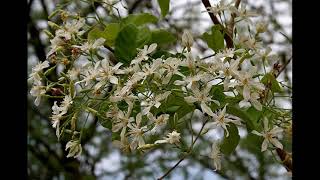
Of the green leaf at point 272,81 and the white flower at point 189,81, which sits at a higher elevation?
the white flower at point 189,81

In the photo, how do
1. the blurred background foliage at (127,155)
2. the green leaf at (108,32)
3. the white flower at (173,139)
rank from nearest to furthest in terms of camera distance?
the white flower at (173,139) → the green leaf at (108,32) → the blurred background foliage at (127,155)

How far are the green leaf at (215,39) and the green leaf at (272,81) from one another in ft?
0.21

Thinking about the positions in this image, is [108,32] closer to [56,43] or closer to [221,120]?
[56,43]

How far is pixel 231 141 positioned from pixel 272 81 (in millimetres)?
73

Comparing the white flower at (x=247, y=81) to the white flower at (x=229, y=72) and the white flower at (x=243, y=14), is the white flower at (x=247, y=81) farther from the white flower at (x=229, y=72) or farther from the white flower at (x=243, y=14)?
the white flower at (x=243, y=14)

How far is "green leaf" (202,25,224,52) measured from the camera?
60cm

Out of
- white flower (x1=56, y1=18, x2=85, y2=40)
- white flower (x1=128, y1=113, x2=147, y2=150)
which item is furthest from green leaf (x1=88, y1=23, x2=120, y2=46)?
white flower (x1=128, y1=113, x2=147, y2=150)

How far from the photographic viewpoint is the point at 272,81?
1.82 ft

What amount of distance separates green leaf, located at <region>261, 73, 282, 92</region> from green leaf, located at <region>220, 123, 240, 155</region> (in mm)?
51

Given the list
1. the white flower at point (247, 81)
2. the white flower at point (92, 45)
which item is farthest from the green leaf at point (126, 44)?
the white flower at point (247, 81)

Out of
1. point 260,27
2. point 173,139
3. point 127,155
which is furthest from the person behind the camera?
point 127,155

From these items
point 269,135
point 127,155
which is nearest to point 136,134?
point 269,135

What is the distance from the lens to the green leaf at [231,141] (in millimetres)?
579

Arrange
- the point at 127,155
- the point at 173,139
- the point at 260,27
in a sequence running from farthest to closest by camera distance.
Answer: the point at 127,155 → the point at 260,27 → the point at 173,139
